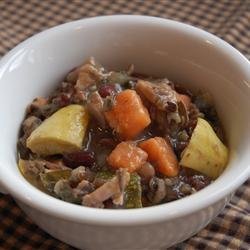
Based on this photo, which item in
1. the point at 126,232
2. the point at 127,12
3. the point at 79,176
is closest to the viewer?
the point at 126,232

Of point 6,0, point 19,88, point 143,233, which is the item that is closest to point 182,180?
point 143,233

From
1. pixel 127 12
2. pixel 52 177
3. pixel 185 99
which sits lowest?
pixel 127 12

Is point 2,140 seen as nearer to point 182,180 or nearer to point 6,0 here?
point 182,180

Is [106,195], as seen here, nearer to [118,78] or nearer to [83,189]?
[83,189]

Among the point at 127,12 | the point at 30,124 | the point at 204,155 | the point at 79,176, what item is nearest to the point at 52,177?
the point at 79,176

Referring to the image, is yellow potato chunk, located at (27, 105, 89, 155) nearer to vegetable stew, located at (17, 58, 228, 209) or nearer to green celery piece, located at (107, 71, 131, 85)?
vegetable stew, located at (17, 58, 228, 209)

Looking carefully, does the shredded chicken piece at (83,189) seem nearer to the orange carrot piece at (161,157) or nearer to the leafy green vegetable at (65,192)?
the leafy green vegetable at (65,192)

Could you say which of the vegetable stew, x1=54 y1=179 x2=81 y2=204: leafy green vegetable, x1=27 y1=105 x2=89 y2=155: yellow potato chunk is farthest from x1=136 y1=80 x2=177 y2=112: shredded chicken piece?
x1=54 y1=179 x2=81 y2=204: leafy green vegetable
